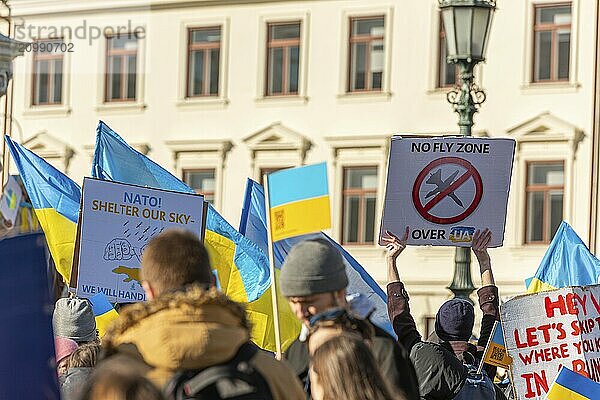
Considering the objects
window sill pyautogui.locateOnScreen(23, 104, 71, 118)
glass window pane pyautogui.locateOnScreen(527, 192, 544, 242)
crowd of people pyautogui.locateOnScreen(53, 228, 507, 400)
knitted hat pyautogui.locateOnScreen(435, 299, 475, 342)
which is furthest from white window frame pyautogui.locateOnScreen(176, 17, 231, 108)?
A: crowd of people pyautogui.locateOnScreen(53, 228, 507, 400)

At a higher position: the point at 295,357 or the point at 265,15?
the point at 265,15

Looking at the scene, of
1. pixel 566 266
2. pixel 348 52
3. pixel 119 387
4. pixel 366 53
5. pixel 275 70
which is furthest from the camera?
pixel 275 70

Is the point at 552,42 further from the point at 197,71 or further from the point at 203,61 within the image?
the point at 197,71

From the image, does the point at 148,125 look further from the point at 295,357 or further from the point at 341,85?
the point at 295,357

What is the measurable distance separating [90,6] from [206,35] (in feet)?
9.64

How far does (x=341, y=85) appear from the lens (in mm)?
36812

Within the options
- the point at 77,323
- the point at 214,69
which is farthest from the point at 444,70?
the point at 77,323

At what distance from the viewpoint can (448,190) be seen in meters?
10.6

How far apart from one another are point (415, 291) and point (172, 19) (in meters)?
8.14

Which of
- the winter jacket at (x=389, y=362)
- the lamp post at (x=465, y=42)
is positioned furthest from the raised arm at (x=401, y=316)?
the lamp post at (x=465, y=42)

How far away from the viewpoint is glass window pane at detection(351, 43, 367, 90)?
36.4 metres

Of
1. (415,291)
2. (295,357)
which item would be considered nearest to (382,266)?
(415,291)

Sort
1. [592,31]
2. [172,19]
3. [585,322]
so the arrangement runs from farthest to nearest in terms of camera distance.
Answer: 1. [172,19]
2. [592,31]
3. [585,322]

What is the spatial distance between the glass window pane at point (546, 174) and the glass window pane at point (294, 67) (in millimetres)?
5516
